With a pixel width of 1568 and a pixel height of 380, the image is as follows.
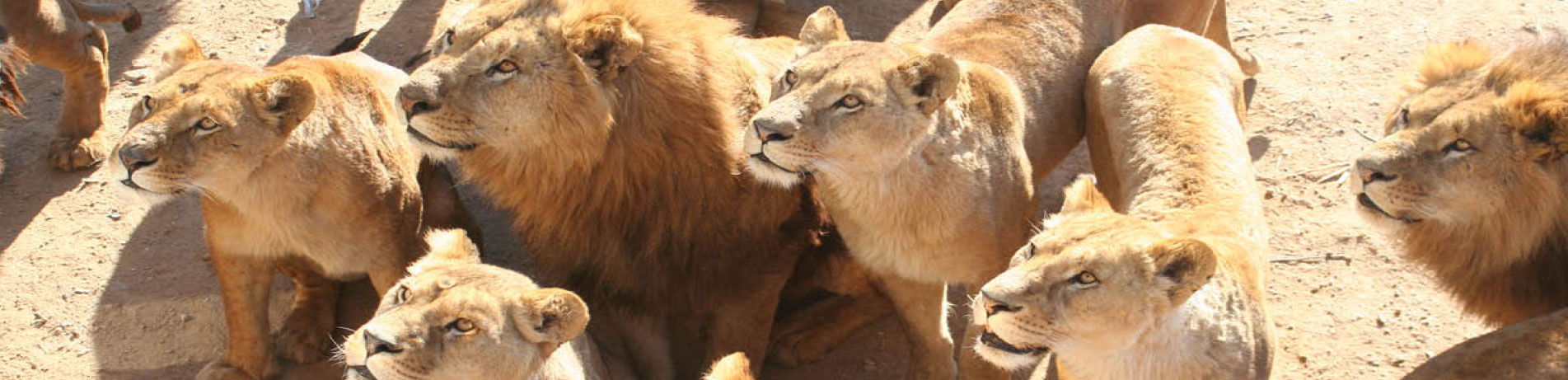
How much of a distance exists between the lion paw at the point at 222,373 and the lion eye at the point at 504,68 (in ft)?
5.17

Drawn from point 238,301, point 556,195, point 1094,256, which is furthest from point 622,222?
point 1094,256

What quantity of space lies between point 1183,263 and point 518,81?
6.36ft

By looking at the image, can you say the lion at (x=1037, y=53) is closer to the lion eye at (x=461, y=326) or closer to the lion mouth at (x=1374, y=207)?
the lion mouth at (x=1374, y=207)

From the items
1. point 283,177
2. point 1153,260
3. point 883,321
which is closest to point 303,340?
point 283,177

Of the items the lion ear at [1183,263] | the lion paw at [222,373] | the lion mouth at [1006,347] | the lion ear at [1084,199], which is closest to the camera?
the lion ear at [1183,263]

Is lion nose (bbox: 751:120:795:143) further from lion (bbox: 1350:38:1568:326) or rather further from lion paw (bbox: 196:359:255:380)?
lion paw (bbox: 196:359:255:380)

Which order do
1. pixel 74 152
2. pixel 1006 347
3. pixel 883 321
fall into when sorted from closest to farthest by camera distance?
pixel 1006 347 → pixel 883 321 → pixel 74 152

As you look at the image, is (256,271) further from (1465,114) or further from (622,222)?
(1465,114)

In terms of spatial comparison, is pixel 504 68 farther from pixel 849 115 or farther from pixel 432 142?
pixel 849 115

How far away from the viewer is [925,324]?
4.88 m

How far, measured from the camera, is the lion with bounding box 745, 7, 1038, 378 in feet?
13.4

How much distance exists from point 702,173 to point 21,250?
3.02 metres

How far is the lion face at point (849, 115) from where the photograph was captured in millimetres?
4020

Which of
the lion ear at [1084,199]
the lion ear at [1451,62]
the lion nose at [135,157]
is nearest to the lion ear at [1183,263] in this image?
the lion ear at [1084,199]
